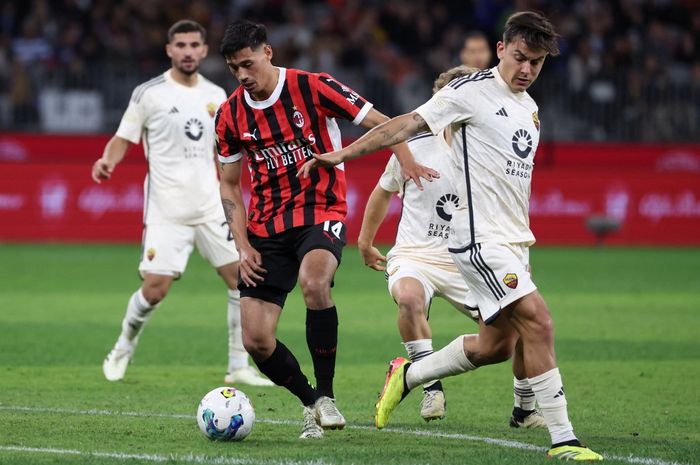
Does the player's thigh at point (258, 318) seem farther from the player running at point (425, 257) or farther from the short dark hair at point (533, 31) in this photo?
the short dark hair at point (533, 31)

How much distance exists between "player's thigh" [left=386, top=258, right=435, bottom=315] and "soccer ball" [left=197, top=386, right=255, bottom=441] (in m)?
1.65

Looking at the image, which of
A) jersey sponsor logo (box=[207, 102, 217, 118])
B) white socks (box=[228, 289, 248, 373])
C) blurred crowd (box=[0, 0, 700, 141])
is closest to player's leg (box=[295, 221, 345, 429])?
white socks (box=[228, 289, 248, 373])

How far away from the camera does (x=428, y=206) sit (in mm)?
8773

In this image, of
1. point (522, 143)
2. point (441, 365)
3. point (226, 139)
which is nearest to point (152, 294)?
point (226, 139)

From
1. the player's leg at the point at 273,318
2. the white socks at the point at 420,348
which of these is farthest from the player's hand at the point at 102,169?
the white socks at the point at 420,348

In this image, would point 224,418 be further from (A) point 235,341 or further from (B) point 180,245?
(B) point 180,245

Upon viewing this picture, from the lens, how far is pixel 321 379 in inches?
291

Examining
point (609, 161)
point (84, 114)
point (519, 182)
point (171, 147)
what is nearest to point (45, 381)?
point (171, 147)

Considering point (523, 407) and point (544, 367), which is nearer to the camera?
point (544, 367)

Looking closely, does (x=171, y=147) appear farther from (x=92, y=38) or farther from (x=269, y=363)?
(x=92, y=38)

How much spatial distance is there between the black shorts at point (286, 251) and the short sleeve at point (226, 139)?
523 mm

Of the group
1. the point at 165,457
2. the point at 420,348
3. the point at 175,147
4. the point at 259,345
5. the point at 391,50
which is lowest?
the point at 165,457

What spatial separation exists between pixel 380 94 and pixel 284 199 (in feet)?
51.7

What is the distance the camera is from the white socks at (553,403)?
21.7ft
